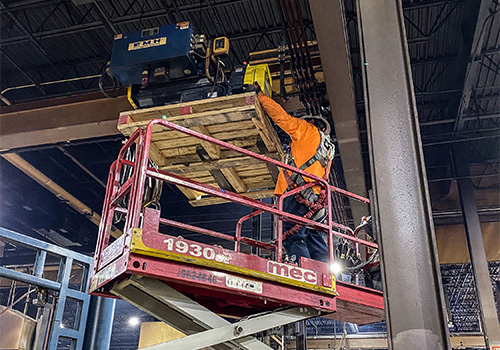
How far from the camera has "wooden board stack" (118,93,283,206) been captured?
21.8 ft

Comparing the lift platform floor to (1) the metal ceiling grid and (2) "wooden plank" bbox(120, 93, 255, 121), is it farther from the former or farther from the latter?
(1) the metal ceiling grid

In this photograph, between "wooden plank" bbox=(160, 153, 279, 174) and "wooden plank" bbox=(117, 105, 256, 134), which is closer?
"wooden plank" bbox=(117, 105, 256, 134)

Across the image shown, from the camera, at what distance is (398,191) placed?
3.86 m

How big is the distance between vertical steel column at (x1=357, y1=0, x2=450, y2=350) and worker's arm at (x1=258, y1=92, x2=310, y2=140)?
208 centimetres

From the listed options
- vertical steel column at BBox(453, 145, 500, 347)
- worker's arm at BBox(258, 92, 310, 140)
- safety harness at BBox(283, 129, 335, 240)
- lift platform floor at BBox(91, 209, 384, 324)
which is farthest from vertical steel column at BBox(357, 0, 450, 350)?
vertical steel column at BBox(453, 145, 500, 347)

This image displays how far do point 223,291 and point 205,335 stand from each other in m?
0.41

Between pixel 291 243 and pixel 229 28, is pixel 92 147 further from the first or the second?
pixel 291 243

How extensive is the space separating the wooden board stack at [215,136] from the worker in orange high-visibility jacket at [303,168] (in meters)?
0.26

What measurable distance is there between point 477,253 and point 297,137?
9.37 metres

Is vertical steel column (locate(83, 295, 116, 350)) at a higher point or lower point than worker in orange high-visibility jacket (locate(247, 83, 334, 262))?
lower

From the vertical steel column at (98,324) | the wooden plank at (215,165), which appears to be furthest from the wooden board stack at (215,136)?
the vertical steel column at (98,324)

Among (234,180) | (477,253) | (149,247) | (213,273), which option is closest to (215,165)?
(234,180)

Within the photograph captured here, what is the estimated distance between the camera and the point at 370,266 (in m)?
6.57

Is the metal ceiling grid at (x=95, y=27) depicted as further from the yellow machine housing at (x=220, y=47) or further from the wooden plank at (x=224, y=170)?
the wooden plank at (x=224, y=170)
